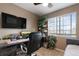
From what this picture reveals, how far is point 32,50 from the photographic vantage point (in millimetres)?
992

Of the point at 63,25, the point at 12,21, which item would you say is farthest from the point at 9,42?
the point at 63,25

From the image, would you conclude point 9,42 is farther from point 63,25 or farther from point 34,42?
point 63,25

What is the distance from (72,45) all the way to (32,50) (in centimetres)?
63

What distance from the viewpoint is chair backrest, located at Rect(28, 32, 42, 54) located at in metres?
0.96

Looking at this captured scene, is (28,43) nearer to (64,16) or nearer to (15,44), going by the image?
(15,44)

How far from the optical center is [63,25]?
1117 mm

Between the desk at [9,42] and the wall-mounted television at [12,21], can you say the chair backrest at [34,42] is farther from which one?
the wall-mounted television at [12,21]

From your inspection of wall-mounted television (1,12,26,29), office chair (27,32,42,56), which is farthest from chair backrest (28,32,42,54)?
wall-mounted television (1,12,26,29)

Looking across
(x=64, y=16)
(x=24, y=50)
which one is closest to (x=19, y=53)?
(x=24, y=50)

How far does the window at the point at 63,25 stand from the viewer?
1069 millimetres

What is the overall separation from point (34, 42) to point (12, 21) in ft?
1.26

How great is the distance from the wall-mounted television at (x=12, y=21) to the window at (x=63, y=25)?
40 centimetres

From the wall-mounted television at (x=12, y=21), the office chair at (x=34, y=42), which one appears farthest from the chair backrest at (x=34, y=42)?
the wall-mounted television at (x=12, y=21)

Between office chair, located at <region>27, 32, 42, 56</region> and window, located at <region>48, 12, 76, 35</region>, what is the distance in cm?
22
